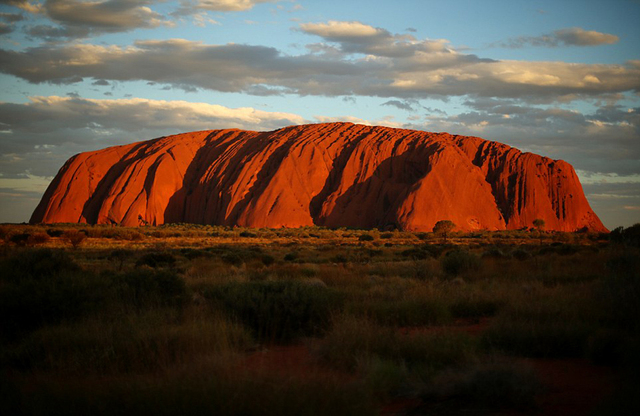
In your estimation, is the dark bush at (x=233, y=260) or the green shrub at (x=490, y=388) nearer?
the green shrub at (x=490, y=388)

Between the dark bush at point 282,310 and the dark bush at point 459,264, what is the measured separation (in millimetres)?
7469

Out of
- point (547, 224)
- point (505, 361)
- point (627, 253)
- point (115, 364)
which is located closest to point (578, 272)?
point (627, 253)

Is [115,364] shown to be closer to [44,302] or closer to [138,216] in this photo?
[44,302]

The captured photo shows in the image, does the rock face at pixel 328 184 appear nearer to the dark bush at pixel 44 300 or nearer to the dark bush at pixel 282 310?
the dark bush at pixel 282 310

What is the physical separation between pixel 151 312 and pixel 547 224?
66958 mm

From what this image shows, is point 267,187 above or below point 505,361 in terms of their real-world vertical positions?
above

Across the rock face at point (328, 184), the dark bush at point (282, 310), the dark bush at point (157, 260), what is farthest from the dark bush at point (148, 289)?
the rock face at point (328, 184)

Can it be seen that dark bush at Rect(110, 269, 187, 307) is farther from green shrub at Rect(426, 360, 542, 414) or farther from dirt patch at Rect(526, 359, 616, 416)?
dirt patch at Rect(526, 359, 616, 416)

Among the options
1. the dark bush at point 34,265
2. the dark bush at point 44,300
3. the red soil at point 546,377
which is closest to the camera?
the red soil at point 546,377

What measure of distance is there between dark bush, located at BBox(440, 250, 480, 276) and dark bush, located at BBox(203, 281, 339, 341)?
747cm

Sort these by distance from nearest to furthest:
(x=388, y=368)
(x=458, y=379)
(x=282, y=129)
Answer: (x=458, y=379), (x=388, y=368), (x=282, y=129)

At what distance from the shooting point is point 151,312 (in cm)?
710

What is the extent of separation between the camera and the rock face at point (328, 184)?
6097cm

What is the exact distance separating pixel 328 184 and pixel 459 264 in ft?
A: 171
